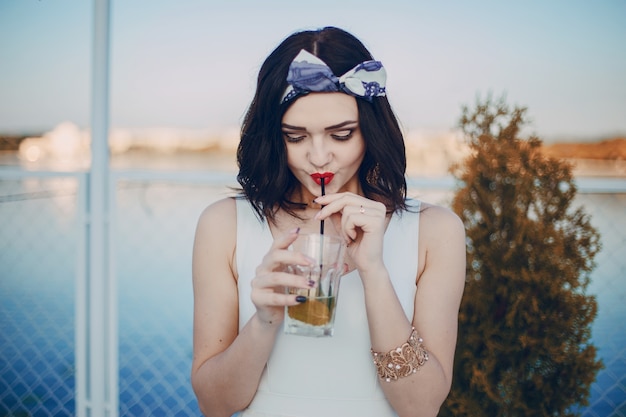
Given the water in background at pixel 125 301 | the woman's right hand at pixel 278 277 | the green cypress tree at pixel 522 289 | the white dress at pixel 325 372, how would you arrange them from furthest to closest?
the water in background at pixel 125 301, the green cypress tree at pixel 522 289, the white dress at pixel 325 372, the woman's right hand at pixel 278 277

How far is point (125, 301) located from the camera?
14.9 feet

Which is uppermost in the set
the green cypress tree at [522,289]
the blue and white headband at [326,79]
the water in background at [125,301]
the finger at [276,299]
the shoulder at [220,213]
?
the blue and white headband at [326,79]

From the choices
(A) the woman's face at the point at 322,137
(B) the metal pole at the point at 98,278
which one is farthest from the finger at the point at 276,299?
(B) the metal pole at the point at 98,278

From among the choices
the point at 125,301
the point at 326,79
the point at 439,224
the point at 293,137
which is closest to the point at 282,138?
the point at 293,137

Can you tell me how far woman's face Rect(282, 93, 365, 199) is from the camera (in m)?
1.43

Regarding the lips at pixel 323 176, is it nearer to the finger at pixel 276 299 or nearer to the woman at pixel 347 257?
the woman at pixel 347 257

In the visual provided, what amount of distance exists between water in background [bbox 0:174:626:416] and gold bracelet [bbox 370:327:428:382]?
8.41ft

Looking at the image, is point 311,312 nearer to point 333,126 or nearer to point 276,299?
point 276,299

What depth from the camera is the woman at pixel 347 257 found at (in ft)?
4.50

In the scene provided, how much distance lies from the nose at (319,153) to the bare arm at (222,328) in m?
0.30

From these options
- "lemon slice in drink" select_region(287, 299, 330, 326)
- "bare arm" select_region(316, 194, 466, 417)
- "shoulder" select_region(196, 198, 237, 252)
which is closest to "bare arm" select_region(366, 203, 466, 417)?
"bare arm" select_region(316, 194, 466, 417)

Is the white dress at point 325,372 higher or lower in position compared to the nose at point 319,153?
lower

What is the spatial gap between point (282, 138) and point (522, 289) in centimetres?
164

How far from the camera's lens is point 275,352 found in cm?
158
